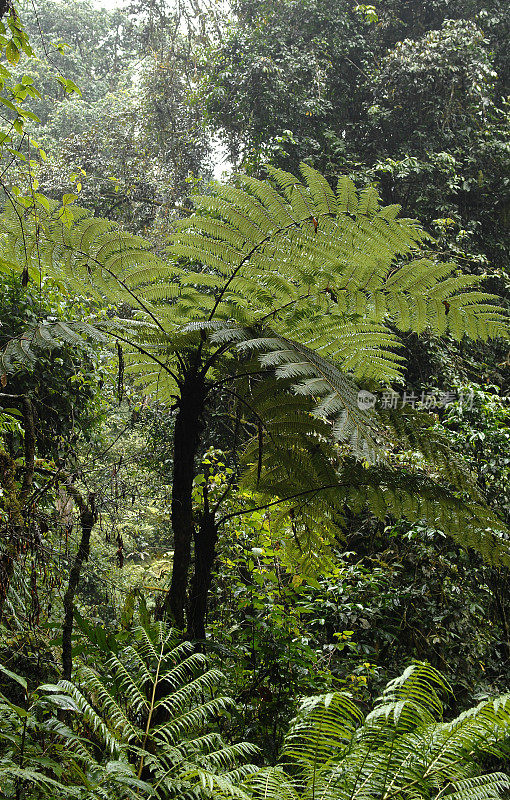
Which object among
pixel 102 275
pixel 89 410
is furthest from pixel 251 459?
pixel 89 410

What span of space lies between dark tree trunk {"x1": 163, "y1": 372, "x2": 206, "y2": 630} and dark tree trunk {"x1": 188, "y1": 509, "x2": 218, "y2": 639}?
53 mm

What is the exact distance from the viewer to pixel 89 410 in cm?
472

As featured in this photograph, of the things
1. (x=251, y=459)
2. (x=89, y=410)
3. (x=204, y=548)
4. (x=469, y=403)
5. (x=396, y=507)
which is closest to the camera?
(x=204, y=548)

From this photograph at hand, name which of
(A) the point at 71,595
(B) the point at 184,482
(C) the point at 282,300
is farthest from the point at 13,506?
(C) the point at 282,300

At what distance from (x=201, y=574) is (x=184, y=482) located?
1.18 ft

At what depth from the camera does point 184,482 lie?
1945 mm

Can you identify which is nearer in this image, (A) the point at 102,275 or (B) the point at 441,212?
(A) the point at 102,275

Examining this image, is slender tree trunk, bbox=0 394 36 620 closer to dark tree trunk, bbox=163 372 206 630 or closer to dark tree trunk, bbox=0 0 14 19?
dark tree trunk, bbox=163 372 206 630

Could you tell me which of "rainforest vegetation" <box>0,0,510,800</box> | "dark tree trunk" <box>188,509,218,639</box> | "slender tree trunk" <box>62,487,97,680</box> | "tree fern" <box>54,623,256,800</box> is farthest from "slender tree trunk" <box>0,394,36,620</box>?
"dark tree trunk" <box>188,509,218,639</box>

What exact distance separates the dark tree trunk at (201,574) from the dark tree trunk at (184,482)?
0.17 ft

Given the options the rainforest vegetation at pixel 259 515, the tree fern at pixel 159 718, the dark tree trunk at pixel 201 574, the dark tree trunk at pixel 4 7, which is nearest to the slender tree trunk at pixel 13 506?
the rainforest vegetation at pixel 259 515

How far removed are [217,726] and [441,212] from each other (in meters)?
7.61

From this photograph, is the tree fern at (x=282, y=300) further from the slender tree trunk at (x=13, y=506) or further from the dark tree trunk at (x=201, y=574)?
the slender tree trunk at (x=13, y=506)

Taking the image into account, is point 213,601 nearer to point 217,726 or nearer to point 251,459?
point 217,726
